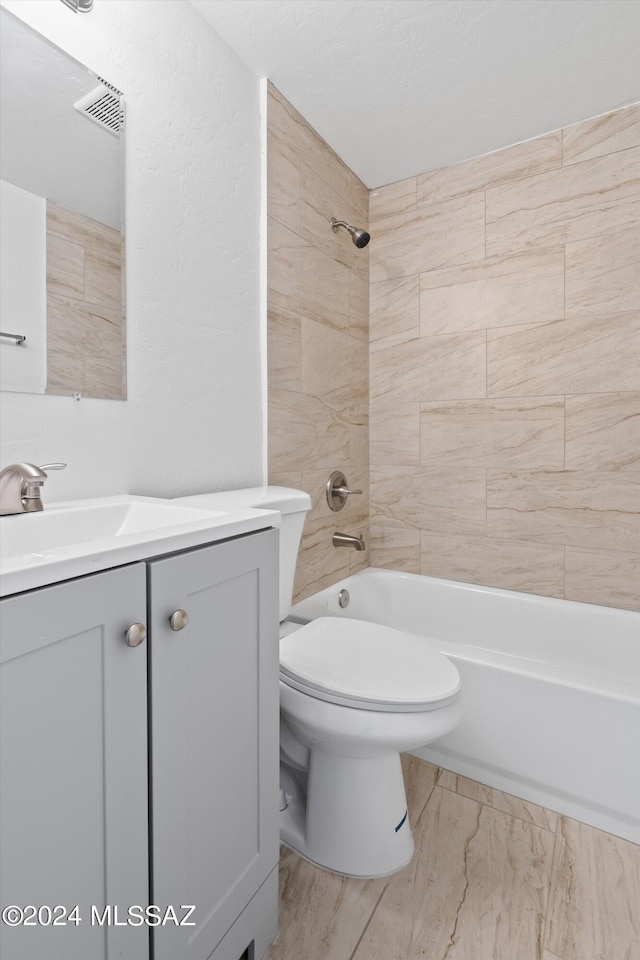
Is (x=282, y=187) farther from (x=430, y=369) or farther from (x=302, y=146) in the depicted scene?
(x=430, y=369)

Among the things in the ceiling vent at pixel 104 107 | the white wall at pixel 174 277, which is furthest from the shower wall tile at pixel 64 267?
the ceiling vent at pixel 104 107

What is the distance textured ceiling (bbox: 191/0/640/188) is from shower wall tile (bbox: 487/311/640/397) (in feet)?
2.49

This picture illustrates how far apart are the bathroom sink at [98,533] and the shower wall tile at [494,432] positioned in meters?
1.39

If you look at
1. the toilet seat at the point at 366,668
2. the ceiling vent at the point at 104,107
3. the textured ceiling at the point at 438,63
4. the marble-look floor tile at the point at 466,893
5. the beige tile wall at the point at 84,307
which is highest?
the textured ceiling at the point at 438,63

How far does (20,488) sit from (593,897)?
1.55m

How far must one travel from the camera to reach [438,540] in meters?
2.23

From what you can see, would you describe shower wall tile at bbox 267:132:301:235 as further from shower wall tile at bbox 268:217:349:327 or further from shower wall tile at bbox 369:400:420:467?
shower wall tile at bbox 369:400:420:467

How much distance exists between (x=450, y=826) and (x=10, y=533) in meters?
1.36

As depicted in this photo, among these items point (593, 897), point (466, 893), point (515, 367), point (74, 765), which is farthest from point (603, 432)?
point (74, 765)

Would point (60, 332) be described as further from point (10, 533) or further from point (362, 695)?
point (362, 695)

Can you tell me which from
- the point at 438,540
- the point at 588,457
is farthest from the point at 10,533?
the point at 588,457

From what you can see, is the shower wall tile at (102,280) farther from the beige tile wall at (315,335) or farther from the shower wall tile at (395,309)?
the shower wall tile at (395,309)

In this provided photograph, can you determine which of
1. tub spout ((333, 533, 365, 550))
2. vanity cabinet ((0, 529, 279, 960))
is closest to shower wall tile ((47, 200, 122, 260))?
vanity cabinet ((0, 529, 279, 960))

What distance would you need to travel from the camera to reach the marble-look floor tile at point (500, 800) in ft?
4.59
